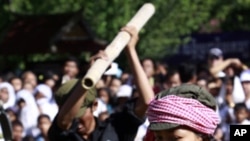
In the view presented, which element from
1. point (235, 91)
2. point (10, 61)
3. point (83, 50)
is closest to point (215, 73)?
point (235, 91)

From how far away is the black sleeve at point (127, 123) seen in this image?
16.6ft

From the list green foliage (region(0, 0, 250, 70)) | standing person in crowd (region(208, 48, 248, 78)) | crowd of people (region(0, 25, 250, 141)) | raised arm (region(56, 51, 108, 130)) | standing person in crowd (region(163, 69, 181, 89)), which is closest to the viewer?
raised arm (region(56, 51, 108, 130))

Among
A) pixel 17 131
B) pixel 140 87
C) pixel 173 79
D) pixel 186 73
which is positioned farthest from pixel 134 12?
pixel 140 87

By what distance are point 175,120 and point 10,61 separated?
21019 millimetres

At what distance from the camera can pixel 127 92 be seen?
43.0ft

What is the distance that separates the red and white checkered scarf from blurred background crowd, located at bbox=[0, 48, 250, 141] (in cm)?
603

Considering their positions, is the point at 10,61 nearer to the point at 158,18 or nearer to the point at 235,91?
the point at 158,18

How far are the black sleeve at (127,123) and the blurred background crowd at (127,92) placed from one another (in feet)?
14.8

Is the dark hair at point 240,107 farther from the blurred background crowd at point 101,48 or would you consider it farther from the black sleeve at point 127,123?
the black sleeve at point 127,123

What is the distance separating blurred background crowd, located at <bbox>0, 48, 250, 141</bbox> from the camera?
10748 millimetres

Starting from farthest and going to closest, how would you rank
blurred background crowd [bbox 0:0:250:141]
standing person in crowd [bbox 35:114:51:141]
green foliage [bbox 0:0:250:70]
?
1. green foliage [bbox 0:0:250:70]
2. blurred background crowd [bbox 0:0:250:141]
3. standing person in crowd [bbox 35:114:51:141]

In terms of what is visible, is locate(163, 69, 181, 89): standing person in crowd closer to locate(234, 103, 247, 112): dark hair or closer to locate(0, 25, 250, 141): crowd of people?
locate(0, 25, 250, 141): crowd of people

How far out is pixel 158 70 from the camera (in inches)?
583

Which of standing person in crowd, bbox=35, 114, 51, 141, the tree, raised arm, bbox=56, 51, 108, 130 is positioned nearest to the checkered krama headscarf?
raised arm, bbox=56, 51, 108, 130
